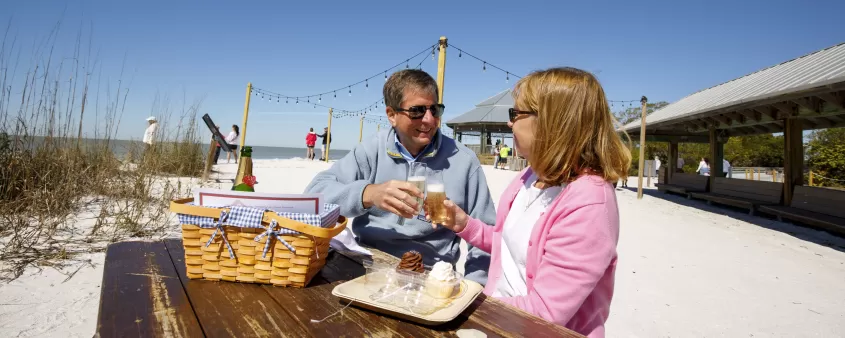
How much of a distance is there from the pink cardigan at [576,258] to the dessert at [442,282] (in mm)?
239

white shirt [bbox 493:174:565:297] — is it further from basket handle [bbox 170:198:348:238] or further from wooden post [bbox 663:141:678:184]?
wooden post [bbox 663:141:678:184]

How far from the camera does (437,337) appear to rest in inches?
36.8

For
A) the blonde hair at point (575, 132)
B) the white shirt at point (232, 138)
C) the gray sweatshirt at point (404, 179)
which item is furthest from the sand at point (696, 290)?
the white shirt at point (232, 138)

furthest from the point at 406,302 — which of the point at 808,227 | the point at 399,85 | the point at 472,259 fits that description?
the point at 808,227

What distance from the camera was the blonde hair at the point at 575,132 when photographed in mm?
1359

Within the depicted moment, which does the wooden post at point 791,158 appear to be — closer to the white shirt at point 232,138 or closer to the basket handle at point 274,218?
the basket handle at point 274,218

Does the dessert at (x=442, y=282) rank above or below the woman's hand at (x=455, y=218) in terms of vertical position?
below

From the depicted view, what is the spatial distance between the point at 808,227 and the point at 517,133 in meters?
8.62

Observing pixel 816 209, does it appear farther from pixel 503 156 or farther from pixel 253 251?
pixel 503 156

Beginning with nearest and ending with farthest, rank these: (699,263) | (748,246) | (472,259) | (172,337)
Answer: (172,337) → (472,259) → (699,263) → (748,246)

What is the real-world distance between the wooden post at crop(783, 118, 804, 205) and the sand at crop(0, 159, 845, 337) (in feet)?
7.74

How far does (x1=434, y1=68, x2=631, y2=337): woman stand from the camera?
1178 millimetres

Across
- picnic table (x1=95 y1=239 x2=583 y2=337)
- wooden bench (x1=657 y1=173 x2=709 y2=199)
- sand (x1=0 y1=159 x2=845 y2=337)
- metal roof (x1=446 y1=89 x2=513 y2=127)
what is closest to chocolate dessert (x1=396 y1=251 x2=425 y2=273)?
picnic table (x1=95 y1=239 x2=583 y2=337)

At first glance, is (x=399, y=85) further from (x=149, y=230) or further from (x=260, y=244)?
(x=149, y=230)
